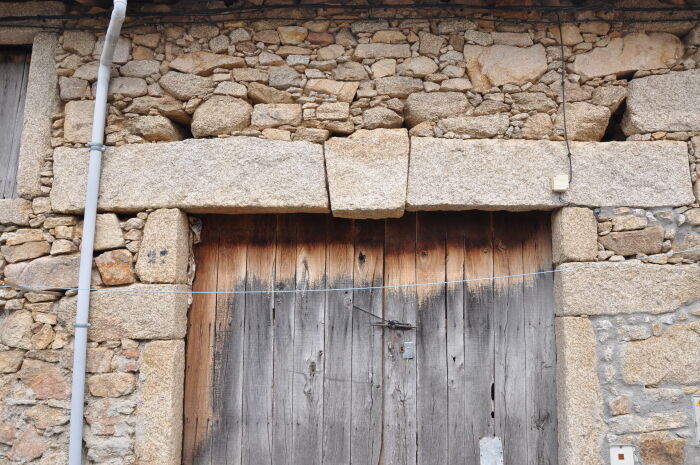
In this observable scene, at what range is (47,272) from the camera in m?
2.50

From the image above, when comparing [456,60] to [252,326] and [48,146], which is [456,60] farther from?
[48,146]

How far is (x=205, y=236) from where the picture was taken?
2.74 meters

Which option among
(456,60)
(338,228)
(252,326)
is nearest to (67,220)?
→ (252,326)

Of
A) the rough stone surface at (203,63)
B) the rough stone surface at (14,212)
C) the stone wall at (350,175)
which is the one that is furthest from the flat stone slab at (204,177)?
the rough stone surface at (203,63)

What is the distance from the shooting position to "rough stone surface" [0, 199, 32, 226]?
100 inches

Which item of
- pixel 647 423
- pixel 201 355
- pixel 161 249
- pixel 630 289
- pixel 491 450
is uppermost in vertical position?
pixel 161 249

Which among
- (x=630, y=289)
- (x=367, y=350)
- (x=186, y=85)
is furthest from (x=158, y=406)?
(x=630, y=289)

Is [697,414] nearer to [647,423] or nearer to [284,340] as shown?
[647,423]

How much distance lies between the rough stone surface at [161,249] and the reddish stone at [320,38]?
1100mm

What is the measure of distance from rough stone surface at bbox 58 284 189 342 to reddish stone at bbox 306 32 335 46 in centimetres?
142

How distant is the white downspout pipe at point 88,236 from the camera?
2324mm

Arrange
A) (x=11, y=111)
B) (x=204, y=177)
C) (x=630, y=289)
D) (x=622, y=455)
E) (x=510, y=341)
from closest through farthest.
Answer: (x=622, y=455) < (x=630, y=289) < (x=204, y=177) < (x=510, y=341) < (x=11, y=111)

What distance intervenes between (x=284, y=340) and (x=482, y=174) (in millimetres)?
1284

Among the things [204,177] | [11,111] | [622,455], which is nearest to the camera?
[622,455]
